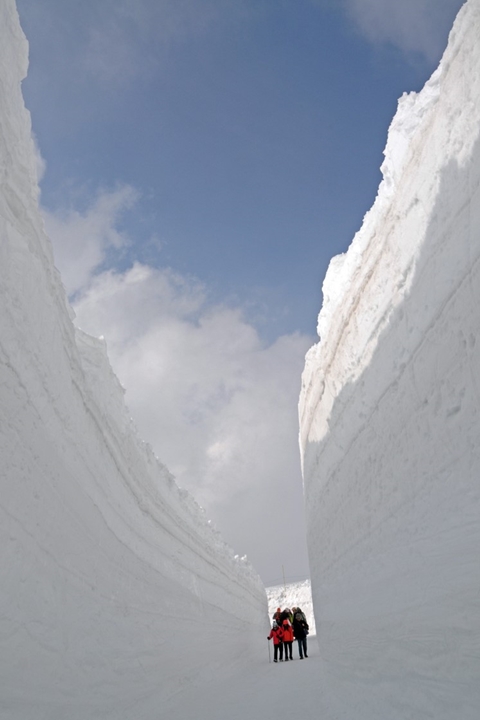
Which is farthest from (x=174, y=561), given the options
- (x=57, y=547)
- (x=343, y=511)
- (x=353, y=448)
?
(x=57, y=547)

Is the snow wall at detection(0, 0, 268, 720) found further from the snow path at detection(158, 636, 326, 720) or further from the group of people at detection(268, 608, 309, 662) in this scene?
the group of people at detection(268, 608, 309, 662)

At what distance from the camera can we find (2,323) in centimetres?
364

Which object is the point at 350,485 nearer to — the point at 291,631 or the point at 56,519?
the point at 56,519

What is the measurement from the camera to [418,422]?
14.6 feet

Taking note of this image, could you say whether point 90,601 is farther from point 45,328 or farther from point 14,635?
point 45,328

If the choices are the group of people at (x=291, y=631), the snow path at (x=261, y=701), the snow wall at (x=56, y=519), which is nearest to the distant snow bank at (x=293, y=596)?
the group of people at (x=291, y=631)

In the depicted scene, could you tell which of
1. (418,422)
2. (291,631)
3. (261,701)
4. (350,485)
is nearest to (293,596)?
(291,631)

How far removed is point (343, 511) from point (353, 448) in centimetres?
132

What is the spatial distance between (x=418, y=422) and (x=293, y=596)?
38362 mm

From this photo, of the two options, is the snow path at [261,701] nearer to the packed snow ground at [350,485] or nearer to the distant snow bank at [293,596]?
the packed snow ground at [350,485]

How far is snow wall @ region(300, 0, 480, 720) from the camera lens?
3.41 m

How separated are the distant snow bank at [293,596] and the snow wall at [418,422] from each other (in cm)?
3280

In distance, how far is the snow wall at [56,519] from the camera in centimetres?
332

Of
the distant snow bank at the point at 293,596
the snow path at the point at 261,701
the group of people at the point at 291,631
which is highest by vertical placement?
the distant snow bank at the point at 293,596
